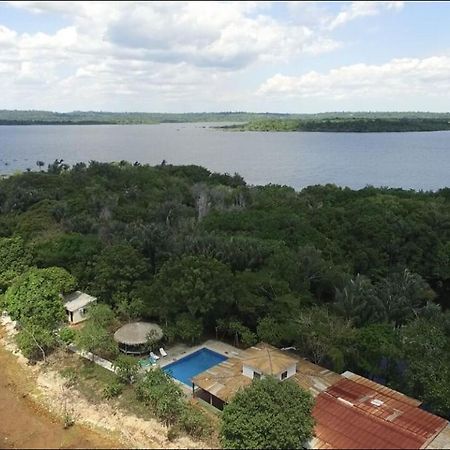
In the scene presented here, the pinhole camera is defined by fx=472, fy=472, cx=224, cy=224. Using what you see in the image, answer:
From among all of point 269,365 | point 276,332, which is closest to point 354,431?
point 269,365

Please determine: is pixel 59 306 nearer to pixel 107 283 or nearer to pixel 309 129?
pixel 107 283

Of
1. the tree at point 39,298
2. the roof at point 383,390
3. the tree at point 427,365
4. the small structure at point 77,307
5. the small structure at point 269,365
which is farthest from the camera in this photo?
the small structure at point 77,307

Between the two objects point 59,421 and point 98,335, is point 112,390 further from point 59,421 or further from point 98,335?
point 98,335

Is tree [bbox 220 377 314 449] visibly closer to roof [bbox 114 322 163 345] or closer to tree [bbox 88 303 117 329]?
roof [bbox 114 322 163 345]

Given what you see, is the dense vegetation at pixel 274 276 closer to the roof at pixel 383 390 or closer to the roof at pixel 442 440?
the roof at pixel 383 390

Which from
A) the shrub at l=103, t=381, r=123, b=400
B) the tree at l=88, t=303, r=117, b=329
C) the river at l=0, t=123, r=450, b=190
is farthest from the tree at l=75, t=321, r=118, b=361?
the river at l=0, t=123, r=450, b=190

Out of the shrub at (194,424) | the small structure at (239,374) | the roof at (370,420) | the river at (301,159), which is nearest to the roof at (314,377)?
the roof at (370,420)
